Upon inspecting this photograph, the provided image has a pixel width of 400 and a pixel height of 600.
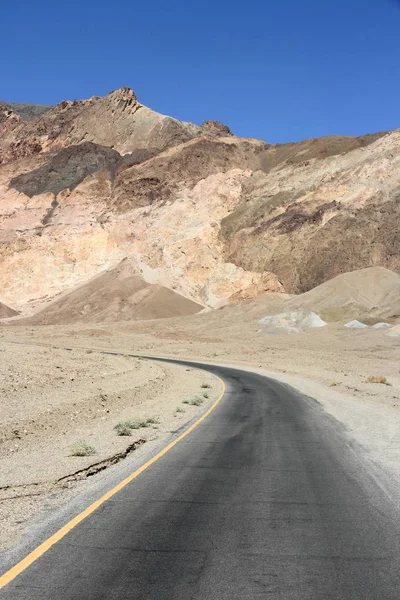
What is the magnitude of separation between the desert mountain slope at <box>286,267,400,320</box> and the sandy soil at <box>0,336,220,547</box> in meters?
49.2

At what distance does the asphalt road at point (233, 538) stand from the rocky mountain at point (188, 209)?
87.8 metres

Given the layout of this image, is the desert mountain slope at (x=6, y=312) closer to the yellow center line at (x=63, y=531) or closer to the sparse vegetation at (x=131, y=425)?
the sparse vegetation at (x=131, y=425)

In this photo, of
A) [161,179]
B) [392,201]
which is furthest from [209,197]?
[392,201]

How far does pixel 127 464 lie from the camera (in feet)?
32.5

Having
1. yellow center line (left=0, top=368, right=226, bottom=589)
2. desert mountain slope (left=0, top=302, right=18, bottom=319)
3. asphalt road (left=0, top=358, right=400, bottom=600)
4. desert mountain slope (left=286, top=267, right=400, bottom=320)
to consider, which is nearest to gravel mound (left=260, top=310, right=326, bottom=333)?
desert mountain slope (left=286, top=267, right=400, bottom=320)

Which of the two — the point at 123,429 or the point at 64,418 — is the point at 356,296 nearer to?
the point at 64,418

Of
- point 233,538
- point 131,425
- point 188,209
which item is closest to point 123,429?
point 131,425

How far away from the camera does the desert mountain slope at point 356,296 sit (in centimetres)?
8125

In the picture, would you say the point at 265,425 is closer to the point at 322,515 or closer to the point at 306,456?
the point at 306,456

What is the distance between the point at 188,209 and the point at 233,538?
113 m

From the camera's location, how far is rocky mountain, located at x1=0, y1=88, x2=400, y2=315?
3912 inches

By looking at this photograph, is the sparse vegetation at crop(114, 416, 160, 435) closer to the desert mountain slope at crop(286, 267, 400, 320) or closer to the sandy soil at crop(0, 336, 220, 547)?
the sandy soil at crop(0, 336, 220, 547)

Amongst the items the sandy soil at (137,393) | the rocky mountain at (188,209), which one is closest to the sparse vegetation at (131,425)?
the sandy soil at (137,393)

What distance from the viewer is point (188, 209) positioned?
117125 mm
